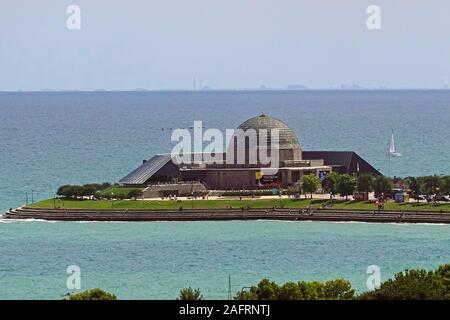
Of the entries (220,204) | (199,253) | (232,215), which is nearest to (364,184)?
(220,204)

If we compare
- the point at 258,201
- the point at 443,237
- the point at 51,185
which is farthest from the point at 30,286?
the point at 51,185

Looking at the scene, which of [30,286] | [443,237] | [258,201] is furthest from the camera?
[258,201]

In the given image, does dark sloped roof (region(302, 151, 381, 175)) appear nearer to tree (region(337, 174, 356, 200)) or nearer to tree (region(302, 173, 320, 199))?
tree (region(302, 173, 320, 199))

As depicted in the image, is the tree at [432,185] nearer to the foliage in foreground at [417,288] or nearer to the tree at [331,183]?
the tree at [331,183]

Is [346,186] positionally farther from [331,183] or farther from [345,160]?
[345,160]
